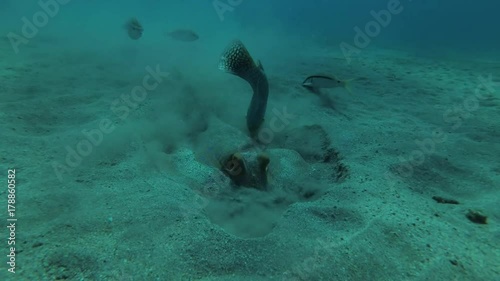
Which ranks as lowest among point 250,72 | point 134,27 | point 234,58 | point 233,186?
point 233,186

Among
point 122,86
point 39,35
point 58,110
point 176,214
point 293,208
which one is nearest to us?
point 176,214

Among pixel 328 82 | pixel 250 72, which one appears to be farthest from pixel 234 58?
pixel 328 82

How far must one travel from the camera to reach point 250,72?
411 centimetres

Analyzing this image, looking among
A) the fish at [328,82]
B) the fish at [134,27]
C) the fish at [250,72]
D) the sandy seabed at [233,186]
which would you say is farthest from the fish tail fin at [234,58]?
the fish at [134,27]

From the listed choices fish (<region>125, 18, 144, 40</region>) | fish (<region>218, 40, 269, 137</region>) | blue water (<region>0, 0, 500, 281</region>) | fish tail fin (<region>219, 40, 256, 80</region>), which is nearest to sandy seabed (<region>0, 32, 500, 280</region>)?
blue water (<region>0, 0, 500, 281</region>)

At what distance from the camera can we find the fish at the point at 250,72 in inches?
150

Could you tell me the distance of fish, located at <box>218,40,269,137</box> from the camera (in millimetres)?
3811

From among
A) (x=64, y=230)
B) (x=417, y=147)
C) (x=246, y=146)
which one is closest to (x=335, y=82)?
(x=417, y=147)

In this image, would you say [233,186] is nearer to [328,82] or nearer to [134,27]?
[328,82]

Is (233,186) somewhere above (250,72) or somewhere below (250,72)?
below

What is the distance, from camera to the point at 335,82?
582 centimetres

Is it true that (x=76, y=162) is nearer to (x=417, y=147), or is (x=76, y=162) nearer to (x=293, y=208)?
(x=293, y=208)

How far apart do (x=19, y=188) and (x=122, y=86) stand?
3.91 metres

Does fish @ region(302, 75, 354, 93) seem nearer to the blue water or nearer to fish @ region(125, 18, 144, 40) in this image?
the blue water
